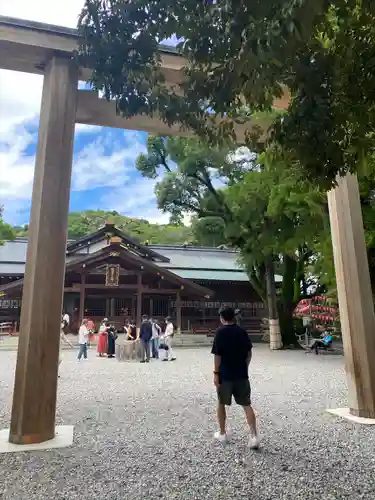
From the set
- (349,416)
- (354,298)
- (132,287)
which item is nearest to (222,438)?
(349,416)

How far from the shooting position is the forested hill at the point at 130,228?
37062mm

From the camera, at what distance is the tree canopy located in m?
2.10

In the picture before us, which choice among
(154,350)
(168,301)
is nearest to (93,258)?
(168,301)

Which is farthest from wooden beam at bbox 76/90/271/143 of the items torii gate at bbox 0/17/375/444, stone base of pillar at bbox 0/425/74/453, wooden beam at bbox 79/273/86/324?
wooden beam at bbox 79/273/86/324

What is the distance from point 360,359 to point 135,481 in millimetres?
Answer: 3227

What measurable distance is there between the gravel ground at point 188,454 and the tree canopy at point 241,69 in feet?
7.66

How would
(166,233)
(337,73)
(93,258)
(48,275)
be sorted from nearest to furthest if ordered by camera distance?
(337,73) < (48,275) < (93,258) < (166,233)

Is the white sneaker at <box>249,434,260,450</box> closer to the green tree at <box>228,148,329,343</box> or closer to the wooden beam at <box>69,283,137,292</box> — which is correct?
the green tree at <box>228,148,329,343</box>

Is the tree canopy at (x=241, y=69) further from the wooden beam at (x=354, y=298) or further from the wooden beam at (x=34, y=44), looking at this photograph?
the wooden beam at (x=354, y=298)

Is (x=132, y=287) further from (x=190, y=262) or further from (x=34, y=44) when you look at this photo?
(x=34, y=44)

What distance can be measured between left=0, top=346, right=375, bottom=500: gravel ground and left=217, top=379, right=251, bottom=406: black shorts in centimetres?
43

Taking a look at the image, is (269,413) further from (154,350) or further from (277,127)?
(154,350)

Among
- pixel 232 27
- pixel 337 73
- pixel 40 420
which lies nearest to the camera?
pixel 232 27

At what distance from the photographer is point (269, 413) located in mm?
5031
